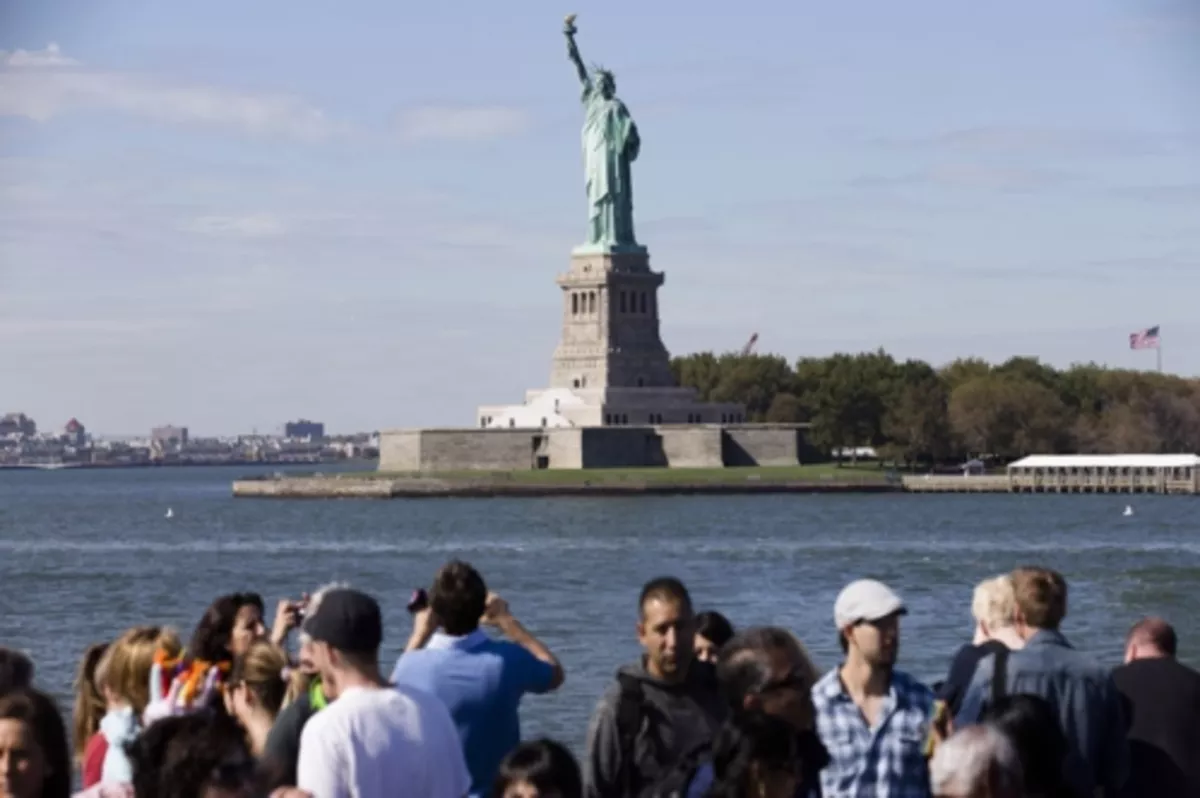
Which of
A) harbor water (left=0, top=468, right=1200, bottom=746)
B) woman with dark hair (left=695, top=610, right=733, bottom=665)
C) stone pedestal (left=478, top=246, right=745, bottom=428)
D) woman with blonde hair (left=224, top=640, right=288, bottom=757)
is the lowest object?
harbor water (left=0, top=468, right=1200, bottom=746)

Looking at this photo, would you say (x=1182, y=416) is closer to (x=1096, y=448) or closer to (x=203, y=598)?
(x=1096, y=448)

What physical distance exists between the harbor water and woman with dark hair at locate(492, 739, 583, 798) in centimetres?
1392

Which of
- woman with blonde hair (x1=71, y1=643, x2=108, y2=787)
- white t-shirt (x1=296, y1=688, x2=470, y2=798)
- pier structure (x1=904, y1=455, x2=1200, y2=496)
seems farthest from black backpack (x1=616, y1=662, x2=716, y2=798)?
pier structure (x1=904, y1=455, x2=1200, y2=496)

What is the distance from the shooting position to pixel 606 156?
9894 cm

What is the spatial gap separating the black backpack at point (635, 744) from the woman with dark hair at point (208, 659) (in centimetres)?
124

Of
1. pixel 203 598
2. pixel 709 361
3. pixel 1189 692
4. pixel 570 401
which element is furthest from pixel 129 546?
pixel 709 361

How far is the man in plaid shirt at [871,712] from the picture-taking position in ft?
26.8

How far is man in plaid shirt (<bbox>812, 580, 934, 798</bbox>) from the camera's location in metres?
8.16

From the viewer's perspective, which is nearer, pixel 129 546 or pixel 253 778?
pixel 253 778

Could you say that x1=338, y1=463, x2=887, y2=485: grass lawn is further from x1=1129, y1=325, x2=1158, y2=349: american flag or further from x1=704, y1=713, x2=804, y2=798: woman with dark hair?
x1=704, y1=713, x2=804, y2=798: woman with dark hair

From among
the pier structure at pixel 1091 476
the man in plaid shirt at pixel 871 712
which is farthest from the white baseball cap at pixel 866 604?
the pier structure at pixel 1091 476

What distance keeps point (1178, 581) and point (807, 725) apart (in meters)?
40.2

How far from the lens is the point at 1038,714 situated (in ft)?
25.5


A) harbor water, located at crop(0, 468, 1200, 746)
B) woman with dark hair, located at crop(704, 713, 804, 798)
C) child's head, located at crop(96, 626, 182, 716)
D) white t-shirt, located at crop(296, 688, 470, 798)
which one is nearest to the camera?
woman with dark hair, located at crop(704, 713, 804, 798)
